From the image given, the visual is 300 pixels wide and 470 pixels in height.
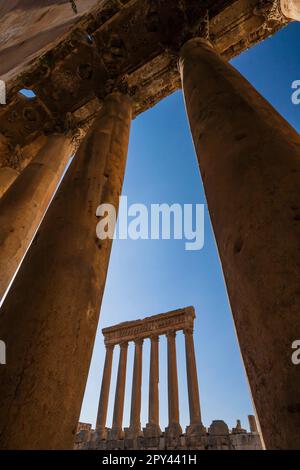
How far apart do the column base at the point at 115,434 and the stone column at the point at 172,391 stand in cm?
562

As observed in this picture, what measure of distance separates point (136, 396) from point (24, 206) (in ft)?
95.0

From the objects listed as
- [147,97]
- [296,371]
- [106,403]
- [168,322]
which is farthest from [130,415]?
[296,371]

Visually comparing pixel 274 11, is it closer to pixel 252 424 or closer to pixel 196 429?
pixel 196 429

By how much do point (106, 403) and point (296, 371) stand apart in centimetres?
3444

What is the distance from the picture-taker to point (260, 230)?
8.13 feet

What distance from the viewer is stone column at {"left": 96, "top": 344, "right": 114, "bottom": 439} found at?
2789 centimetres

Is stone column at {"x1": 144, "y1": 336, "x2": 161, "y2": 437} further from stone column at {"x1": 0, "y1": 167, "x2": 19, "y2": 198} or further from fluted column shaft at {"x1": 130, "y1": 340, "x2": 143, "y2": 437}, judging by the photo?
stone column at {"x1": 0, "y1": 167, "x2": 19, "y2": 198}

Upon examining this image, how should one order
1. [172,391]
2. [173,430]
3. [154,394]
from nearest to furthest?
[173,430]
[172,391]
[154,394]

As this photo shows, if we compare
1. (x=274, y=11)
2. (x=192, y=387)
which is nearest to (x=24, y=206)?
(x=274, y=11)
